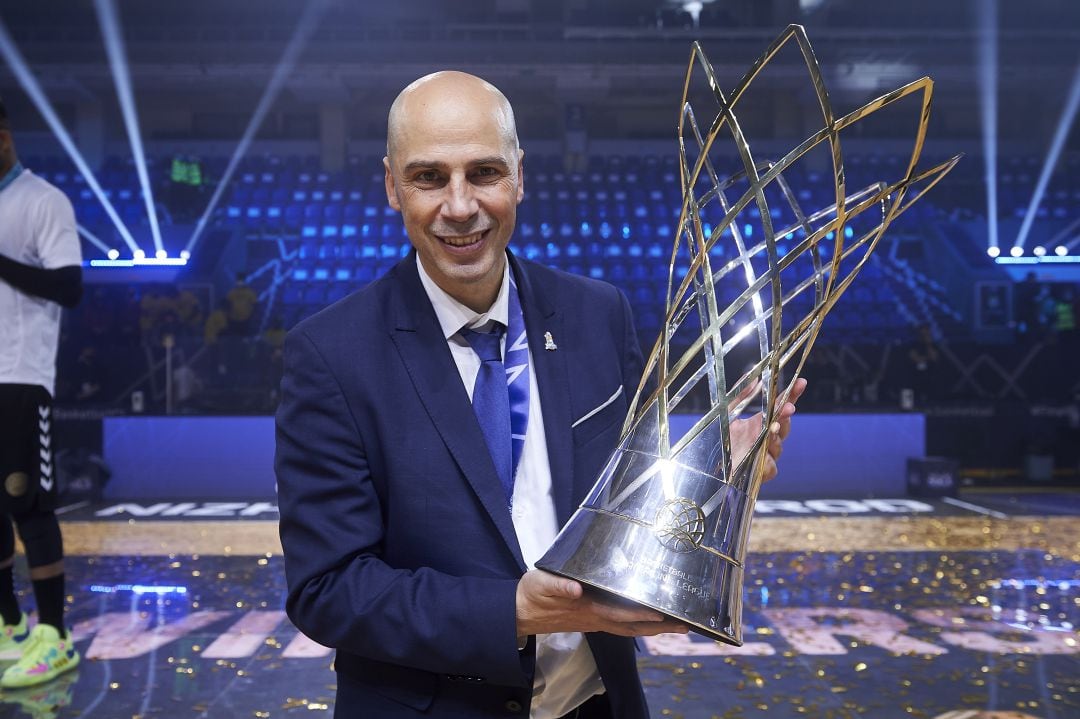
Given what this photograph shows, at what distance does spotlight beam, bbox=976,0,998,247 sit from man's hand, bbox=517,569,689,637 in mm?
12187

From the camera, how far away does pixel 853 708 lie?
2605mm

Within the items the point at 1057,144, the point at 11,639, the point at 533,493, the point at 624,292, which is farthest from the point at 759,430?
the point at 1057,144


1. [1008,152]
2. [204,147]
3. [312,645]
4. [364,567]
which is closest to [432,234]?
[364,567]

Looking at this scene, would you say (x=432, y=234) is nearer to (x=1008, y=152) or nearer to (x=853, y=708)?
(x=853, y=708)

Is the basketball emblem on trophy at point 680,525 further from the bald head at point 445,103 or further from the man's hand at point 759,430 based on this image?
the bald head at point 445,103

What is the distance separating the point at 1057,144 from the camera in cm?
1258

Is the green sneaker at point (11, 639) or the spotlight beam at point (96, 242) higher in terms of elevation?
the spotlight beam at point (96, 242)

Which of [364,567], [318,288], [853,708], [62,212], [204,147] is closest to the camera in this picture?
[364,567]

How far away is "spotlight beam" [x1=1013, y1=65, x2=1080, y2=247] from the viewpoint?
11.9 meters

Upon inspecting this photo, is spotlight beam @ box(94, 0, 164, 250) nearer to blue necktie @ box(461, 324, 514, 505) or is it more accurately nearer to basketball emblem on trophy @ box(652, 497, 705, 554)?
blue necktie @ box(461, 324, 514, 505)

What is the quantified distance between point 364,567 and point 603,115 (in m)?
14.9

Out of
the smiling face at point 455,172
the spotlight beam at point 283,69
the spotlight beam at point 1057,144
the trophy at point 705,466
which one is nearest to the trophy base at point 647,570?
the trophy at point 705,466

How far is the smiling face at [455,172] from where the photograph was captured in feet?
3.22

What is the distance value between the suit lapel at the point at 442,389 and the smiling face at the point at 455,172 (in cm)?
6
